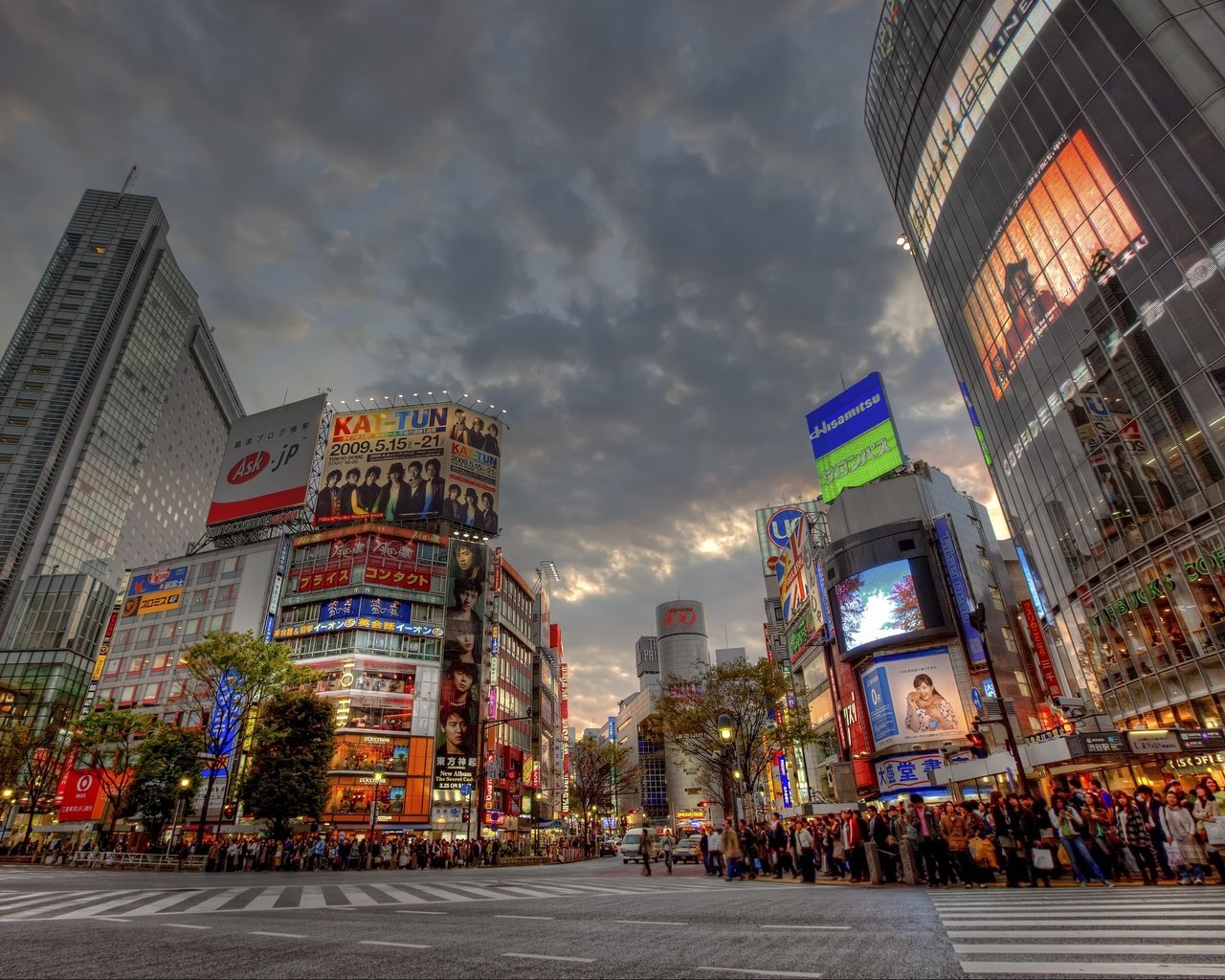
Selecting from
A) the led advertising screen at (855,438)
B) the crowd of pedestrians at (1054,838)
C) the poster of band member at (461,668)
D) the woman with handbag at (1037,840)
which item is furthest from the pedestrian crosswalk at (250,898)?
the led advertising screen at (855,438)

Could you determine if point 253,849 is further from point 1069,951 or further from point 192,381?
point 192,381

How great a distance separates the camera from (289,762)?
39.1m

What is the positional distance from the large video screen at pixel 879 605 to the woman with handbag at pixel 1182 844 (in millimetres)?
36658

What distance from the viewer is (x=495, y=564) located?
6875 cm

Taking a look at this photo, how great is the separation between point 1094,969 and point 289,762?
141 ft

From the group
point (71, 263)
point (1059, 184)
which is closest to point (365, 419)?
point (1059, 184)

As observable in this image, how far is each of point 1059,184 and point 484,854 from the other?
166 ft

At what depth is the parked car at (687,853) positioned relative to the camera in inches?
1609

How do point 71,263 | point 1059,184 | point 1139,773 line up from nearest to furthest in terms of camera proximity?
point 1139,773, point 1059,184, point 71,263

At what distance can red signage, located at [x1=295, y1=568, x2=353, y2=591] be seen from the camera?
60.2 m

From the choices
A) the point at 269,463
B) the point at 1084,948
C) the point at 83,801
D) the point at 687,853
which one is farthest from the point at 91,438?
the point at 1084,948

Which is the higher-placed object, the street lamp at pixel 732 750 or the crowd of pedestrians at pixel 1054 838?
the street lamp at pixel 732 750

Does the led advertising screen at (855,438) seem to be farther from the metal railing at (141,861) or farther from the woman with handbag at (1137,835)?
the metal railing at (141,861)

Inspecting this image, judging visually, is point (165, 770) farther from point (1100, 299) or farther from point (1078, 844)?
point (1100, 299)
